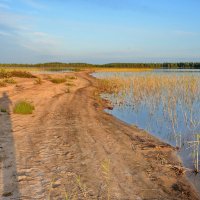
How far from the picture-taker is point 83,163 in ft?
23.7

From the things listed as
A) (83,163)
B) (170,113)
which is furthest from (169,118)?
(83,163)

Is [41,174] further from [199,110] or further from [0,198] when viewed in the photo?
[199,110]

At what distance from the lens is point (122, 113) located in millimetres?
17469

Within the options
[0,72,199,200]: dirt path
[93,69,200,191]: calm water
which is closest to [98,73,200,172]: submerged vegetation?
[93,69,200,191]: calm water

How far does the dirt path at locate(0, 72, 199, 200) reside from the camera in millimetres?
5672

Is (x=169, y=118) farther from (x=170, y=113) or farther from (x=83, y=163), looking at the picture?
(x=83, y=163)

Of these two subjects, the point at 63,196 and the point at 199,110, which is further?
the point at 199,110

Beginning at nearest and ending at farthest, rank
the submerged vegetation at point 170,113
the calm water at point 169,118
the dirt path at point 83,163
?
the dirt path at point 83,163 → the calm water at point 169,118 → the submerged vegetation at point 170,113

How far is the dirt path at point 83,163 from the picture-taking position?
567 centimetres

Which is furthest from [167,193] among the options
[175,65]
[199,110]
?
[175,65]

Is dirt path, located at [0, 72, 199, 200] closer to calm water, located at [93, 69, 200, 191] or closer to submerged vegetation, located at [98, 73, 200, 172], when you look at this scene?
calm water, located at [93, 69, 200, 191]

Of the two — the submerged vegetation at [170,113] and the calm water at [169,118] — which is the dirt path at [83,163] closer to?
the calm water at [169,118]

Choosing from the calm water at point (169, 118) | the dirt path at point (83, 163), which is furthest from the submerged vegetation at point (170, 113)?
A: the dirt path at point (83, 163)

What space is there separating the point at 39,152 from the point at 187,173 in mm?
3780
